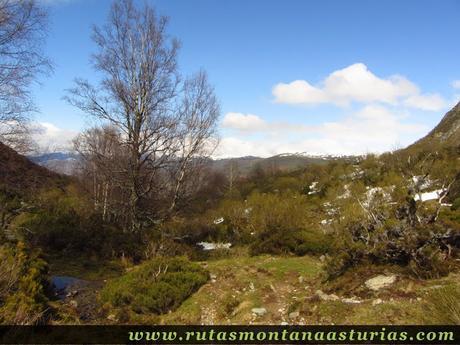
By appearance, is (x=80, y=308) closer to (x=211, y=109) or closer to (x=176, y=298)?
(x=176, y=298)

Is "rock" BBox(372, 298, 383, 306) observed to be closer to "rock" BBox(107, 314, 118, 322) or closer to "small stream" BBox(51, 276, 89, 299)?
"rock" BBox(107, 314, 118, 322)

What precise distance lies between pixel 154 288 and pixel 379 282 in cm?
419

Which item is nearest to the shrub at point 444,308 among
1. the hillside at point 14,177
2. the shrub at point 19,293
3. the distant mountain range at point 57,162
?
the shrub at point 19,293

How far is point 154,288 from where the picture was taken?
7.13 metres

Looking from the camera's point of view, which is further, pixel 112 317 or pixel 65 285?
pixel 65 285

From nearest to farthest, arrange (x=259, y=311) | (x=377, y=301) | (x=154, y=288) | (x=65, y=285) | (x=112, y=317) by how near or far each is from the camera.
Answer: (x=377, y=301)
(x=259, y=311)
(x=112, y=317)
(x=154, y=288)
(x=65, y=285)

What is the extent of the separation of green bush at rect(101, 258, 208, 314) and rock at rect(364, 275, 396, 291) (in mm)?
3511

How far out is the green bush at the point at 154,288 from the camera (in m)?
6.82

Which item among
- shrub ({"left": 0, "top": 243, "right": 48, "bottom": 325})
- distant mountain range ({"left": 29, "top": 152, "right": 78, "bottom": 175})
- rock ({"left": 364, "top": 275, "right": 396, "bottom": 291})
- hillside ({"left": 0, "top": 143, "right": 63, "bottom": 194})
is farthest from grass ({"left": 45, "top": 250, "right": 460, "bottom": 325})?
distant mountain range ({"left": 29, "top": 152, "right": 78, "bottom": 175})

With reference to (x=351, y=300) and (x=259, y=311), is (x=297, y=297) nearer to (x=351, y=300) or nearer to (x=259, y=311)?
(x=259, y=311)

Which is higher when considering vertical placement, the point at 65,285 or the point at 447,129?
the point at 447,129

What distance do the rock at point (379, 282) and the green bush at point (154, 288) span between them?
3.51 metres

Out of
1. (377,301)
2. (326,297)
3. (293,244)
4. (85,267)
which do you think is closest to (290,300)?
(326,297)

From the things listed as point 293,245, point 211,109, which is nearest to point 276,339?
point 293,245
